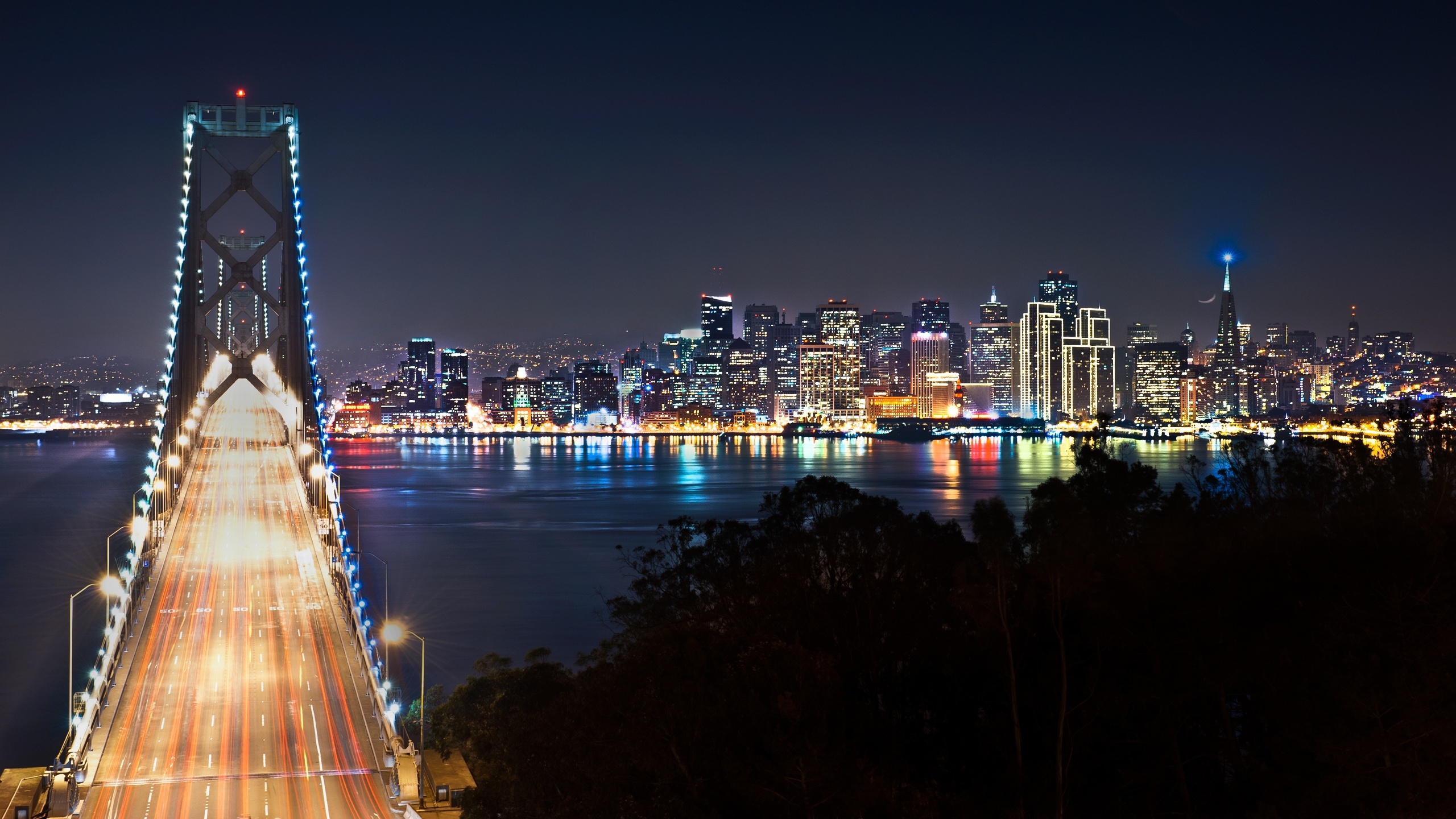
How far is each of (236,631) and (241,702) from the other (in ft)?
13.8

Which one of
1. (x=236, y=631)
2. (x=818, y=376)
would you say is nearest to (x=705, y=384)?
A: (x=818, y=376)

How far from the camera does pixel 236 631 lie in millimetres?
18672

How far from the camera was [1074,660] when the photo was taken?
453 inches

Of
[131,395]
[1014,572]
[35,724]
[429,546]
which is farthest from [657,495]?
[131,395]

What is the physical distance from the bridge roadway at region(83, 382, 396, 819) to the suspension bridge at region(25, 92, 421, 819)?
0.10ft

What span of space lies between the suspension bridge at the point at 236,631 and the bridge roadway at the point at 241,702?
1.2 inches

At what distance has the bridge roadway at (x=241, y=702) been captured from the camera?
11547 millimetres

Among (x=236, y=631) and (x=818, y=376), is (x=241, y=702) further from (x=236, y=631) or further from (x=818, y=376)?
(x=818, y=376)

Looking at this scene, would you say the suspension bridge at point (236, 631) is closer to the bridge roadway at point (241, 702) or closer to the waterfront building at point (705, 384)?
the bridge roadway at point (241, 702)

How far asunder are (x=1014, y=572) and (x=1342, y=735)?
10.5 feet

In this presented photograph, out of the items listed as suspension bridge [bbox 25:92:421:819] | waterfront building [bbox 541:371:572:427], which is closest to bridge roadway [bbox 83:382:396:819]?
suspension bridge [bbox 25:92:421:819]

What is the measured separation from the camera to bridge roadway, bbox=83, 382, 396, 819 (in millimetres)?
11547

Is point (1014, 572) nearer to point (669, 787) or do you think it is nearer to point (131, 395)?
point (669, 787)

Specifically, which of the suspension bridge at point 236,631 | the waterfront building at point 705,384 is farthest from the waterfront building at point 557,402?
the suspension bridge at point 236,631
